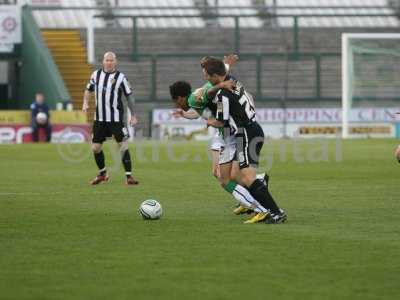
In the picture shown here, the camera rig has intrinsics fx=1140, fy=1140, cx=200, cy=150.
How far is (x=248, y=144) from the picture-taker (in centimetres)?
1156

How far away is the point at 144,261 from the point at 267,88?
33.6 metres

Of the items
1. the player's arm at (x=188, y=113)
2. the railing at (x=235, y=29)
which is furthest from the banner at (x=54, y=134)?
the player's arm at (x=188, y=113)

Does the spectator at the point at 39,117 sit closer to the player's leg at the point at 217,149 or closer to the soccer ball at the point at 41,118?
the soccer ball at the point at 41,118

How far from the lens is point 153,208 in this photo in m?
11.8

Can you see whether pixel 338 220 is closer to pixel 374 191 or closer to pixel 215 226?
pixel 215 226

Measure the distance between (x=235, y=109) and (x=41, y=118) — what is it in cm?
2266

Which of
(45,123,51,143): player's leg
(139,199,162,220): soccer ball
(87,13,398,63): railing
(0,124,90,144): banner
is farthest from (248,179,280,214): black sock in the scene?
(87,13,398,63): railing

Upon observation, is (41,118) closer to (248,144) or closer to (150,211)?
(150,211)

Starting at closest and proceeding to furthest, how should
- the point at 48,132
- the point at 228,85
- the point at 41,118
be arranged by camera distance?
1. the point at 228,85
2. the point at 41,118
3. the point at 48,132

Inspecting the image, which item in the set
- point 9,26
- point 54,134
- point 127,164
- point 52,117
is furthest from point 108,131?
point 9,26

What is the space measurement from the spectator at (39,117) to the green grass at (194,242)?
14.8 m

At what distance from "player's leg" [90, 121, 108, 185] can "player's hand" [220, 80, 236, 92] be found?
21.2ft

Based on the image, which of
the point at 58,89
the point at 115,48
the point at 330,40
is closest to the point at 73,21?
the point at 115,48

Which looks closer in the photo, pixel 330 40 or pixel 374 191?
pixel 374 191
